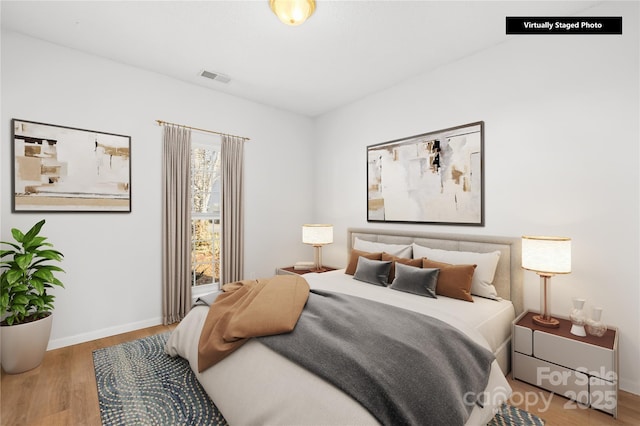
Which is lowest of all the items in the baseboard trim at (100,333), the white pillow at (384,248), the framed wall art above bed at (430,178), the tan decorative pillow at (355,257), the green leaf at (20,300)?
the baseboard trim at (100,333)

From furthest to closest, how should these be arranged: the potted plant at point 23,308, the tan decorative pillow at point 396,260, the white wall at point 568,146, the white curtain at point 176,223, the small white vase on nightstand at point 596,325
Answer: the white curtain at point 176,223
the tan decorative pillow at point 396,260
the potted plant at point 23,308
the white wall at point 568,146
the small white vase on nightstand at point 596,325

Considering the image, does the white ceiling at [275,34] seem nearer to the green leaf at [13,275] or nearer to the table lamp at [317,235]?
the table lamp at [317,235]

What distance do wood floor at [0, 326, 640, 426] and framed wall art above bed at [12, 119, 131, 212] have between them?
1413 mm

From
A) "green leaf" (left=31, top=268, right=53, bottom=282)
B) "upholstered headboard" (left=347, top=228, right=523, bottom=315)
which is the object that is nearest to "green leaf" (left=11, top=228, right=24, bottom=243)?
"green leaf" (left=31, top=268, right=53, bottom=282)

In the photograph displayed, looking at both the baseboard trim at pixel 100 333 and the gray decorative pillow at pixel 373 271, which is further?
the gray decorative pillow at pixel 373 271

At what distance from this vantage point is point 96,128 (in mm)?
3039

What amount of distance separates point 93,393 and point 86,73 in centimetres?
287

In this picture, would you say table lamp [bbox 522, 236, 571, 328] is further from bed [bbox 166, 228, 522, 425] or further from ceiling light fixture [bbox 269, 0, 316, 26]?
ceiling light fixture [bbox 269, 0, 316, 26]

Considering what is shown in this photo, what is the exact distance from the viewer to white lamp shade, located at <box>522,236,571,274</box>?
221 cm

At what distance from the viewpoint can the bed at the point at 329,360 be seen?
4.52 ft

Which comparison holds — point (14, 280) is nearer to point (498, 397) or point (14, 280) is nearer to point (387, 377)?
point (387, 377)

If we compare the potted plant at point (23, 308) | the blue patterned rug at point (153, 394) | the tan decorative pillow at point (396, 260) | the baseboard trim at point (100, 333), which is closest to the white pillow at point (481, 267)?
the tan decorative pillow at point (396, 260)

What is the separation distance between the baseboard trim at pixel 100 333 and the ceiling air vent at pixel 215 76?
2818mm

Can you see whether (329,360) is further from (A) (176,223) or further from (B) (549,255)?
(A) (176,223)
